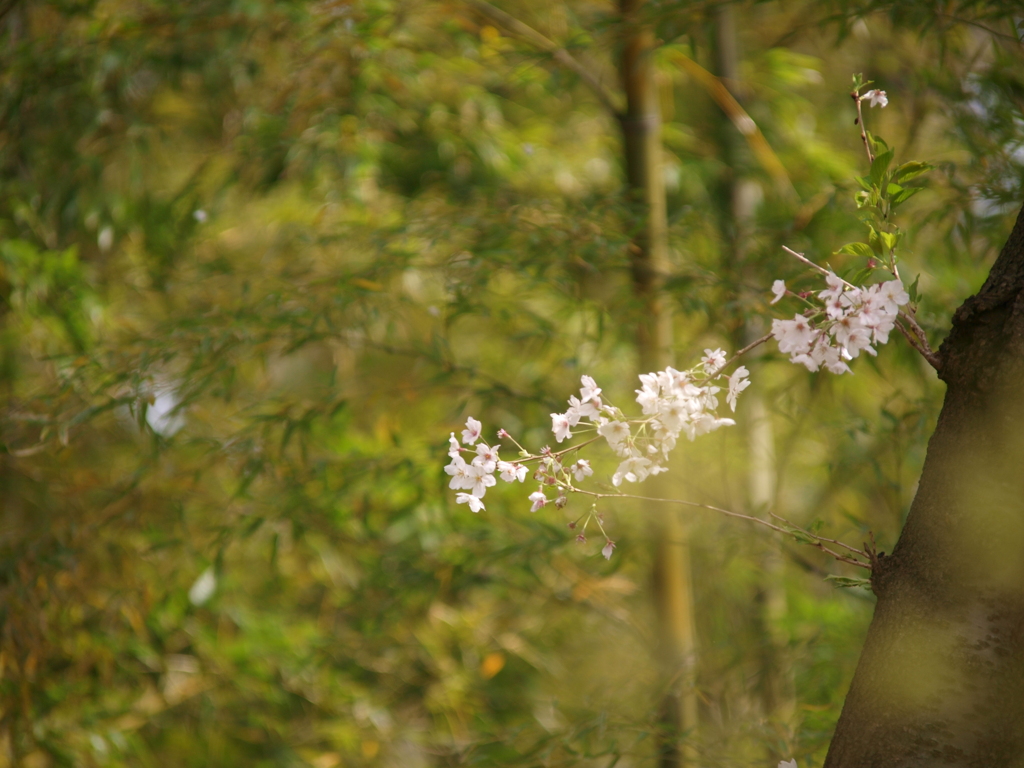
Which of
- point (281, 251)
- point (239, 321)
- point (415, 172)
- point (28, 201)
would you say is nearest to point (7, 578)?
point (239, 321)

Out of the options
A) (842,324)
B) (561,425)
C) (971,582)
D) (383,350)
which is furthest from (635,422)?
(383,350)

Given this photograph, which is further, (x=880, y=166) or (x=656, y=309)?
(x=656, y=309)

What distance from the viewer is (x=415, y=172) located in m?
1.96

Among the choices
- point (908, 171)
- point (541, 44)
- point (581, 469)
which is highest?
point (908, 171)

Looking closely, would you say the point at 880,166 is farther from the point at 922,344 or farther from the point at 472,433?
the point at 472,433

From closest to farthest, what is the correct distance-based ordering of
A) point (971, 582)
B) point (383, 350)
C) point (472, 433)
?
point (971, 582) → point (472, 433) → point (383, 350)

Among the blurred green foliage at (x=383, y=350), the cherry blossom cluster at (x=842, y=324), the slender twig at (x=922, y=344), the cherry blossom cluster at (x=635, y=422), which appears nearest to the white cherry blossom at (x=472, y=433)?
the cherry blossom cluster at (x=635, y=422)

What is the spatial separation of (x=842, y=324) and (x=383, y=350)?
93cm

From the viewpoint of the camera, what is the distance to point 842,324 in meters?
0.66

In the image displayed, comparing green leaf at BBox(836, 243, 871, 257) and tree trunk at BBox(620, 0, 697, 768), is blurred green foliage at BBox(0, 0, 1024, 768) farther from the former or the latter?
green leaf at BBox(836, 243, 871, 257)

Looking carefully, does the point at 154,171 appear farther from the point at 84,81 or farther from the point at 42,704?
the point at 42,704

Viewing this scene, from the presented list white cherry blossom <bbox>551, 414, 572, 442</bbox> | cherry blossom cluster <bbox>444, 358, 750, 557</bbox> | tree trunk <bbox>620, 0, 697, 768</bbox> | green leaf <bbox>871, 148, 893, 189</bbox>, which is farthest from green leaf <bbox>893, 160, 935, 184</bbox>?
tree trunk <bbox>620, 0, 697, 768</bbox>

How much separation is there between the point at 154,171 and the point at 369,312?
1.31m

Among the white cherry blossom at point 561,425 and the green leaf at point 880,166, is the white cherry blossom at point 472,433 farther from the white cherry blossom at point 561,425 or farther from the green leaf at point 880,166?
the green leaf at point 880,166
